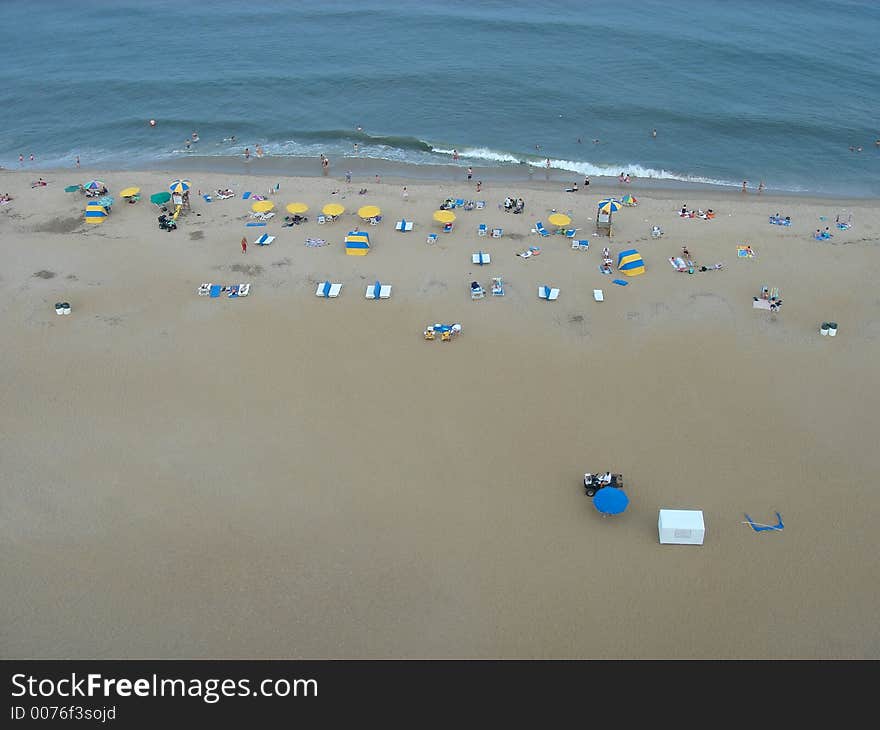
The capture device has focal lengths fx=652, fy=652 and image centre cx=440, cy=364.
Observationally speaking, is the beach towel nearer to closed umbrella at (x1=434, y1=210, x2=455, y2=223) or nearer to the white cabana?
the white cabana

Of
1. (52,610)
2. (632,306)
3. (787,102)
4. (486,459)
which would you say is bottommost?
Result: (52,610)

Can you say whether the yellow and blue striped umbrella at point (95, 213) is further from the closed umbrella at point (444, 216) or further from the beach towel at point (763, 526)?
the beach towel at point (763, 526)

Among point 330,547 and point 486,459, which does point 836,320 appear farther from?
point 330,547

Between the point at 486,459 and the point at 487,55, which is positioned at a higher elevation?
the point at 487,55

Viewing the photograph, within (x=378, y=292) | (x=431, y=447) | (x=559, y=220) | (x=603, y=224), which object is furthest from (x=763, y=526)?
(x=603, y=224)

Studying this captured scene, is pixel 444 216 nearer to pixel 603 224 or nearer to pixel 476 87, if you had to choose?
pixel 603 224

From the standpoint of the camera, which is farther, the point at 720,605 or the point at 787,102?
the point at 787,102

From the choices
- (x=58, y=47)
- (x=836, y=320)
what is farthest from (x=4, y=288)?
(x=58, y=47)
